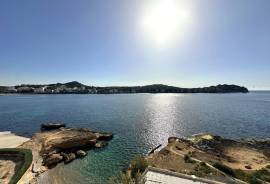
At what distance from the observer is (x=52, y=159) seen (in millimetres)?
38938

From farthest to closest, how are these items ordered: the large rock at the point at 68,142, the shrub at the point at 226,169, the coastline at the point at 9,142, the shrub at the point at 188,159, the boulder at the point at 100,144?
1. the boulder at the point at 100,144
2. the coastline at the point at 9,142
3. the large rock at the point at 68,142
4. the shrub at the point at 188,159
5. the shrub at the point at 226,169

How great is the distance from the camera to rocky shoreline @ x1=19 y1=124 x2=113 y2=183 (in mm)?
34906

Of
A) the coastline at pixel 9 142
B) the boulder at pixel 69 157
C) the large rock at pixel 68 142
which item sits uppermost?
the large rock at pixel 68 142

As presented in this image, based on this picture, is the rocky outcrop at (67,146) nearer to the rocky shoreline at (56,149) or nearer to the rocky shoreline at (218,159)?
the rocky shoreline at (56,149)

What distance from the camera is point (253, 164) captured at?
38.0 metres

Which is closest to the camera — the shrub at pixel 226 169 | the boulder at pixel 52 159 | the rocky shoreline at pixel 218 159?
the rocky shoreline at pixel 218 159

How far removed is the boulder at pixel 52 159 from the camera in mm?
38075

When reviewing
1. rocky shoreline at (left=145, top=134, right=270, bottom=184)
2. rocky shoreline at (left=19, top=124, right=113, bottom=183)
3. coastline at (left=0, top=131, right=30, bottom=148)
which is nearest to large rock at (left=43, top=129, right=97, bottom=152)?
rocky shoreline at (left=19, top=124, right=113, bottom=183)

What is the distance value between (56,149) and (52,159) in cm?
671

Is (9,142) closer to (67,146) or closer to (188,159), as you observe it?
(67,146)

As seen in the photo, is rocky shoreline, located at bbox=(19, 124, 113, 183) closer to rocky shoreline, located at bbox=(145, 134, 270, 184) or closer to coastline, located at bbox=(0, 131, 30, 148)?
coastline, located at bbox=(0, 131, 30, 148)

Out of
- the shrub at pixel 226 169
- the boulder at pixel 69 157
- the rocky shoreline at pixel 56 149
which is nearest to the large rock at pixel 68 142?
the rocky shoreline at pixel 56 149

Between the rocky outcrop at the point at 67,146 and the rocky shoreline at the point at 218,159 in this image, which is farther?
the rocky outcrop at the point at 67,146

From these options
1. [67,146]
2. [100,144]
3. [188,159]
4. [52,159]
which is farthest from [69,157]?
[188,159]
